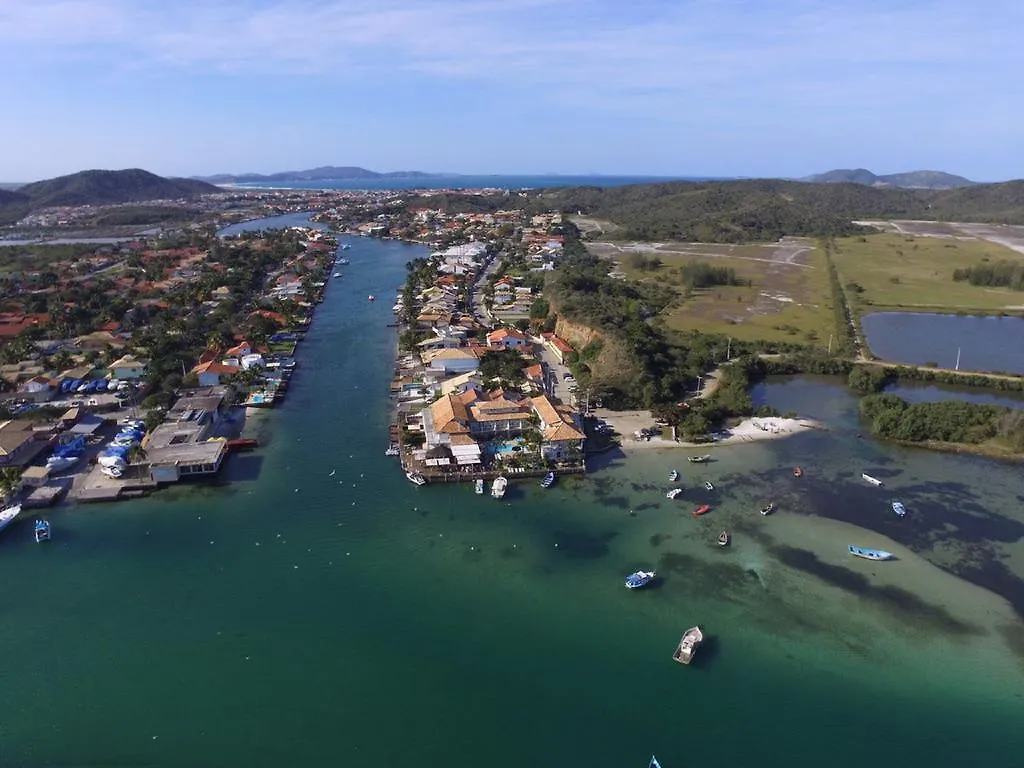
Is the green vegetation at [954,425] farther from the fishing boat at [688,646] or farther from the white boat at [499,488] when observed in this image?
the white boat at [499,488]

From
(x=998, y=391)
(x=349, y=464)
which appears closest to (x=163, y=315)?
(x=349, y=464)

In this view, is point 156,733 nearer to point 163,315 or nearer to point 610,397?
point 610,397

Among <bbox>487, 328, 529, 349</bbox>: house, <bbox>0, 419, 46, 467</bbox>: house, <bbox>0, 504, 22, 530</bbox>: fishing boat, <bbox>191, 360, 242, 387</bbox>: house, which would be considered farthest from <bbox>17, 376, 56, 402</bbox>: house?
<bbox>487, 328, 529, 349</bbox>: house

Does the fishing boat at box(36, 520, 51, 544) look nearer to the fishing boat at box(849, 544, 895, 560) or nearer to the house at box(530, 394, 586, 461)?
the house at box(530, 394, 586, 461)

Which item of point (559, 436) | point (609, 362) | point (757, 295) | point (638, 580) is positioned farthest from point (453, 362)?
point (757, 295)

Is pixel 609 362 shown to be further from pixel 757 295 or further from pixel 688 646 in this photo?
pixel 757 295
